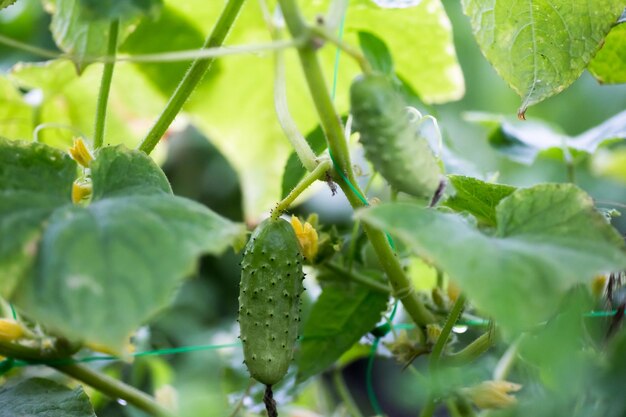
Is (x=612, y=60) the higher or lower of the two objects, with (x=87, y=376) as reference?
higher

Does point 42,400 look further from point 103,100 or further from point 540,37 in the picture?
point 540,37

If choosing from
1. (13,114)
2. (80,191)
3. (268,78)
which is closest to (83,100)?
(13,114)

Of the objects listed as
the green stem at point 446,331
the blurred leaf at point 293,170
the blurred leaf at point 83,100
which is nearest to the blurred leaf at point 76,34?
the blurred leaf at point 83,100

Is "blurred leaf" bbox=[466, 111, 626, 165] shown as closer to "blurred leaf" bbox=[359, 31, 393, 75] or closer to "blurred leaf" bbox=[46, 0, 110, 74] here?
"blurred leaf" bbox=[359, 31, 393, 75]

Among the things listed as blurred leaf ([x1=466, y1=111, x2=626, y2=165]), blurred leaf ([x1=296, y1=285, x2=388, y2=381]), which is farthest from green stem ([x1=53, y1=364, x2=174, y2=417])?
blurred leaf ([x1=466, y1=111, x2=626, y2=165])

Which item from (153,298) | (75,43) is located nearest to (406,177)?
(153,298)

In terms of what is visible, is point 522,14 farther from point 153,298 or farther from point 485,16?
point 153,298
